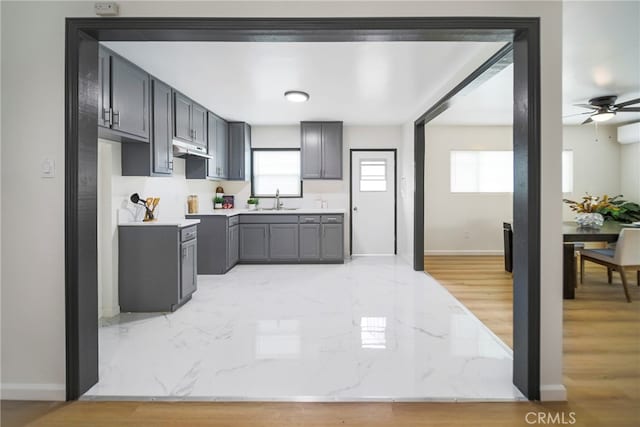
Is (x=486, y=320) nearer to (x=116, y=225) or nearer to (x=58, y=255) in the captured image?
(x=58, y=255)

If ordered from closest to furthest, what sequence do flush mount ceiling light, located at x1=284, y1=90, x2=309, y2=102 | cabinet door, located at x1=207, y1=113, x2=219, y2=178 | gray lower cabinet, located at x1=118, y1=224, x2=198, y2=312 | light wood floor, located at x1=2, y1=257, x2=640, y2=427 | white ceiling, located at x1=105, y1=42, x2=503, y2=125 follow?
light wood floor, located at x1=2, y1=257, x2=640, y2=427 < white ceiling, located at x1=105, y1=42, x2=503, y2=125 < gray lower cabinet, located at x1=118, y1=224, x2=198, y2=312 < flush mount ceiling light, located at x1=284, y1=90, x2=309, y2=102 < cabinet door, located at x1=207, y1=113, x2=219, y2=178

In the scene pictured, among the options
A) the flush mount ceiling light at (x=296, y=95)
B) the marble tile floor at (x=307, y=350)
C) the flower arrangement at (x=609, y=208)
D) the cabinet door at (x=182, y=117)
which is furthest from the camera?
the flower arrangement at (x=609, y=208)

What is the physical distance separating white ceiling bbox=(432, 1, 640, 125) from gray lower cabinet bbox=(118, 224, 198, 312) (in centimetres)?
391

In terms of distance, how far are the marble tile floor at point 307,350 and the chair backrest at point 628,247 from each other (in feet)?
6.18

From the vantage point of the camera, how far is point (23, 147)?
1995 millimetres

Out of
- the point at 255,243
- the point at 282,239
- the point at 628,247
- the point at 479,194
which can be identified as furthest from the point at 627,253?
the point at 255,243

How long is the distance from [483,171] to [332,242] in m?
3.48

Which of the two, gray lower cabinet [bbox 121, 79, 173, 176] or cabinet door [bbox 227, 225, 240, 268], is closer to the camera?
gray lower cabinet [bbox 121, 79, 173, 176]

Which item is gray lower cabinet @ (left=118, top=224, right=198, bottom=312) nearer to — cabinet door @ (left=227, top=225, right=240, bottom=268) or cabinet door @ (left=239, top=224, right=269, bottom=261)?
cabinet door @ (left=227, top=225, right=240, bottom=268)

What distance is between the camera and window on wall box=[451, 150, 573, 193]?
6.76 m

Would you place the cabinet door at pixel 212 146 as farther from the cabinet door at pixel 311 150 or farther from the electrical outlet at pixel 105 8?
the electrical outlet at pixel 105 8

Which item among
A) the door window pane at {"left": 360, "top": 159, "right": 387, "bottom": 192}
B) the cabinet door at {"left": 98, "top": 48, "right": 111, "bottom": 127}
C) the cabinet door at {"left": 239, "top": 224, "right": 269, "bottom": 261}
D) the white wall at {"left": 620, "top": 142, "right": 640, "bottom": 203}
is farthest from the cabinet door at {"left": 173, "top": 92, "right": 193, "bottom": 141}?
the white wall at {"left": 620, "top": 142, "right": 640, "bottom": 203}

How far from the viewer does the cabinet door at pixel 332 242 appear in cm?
580

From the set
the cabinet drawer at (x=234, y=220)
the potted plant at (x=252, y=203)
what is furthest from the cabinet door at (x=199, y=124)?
the potted plant at (x=252, y=203)
